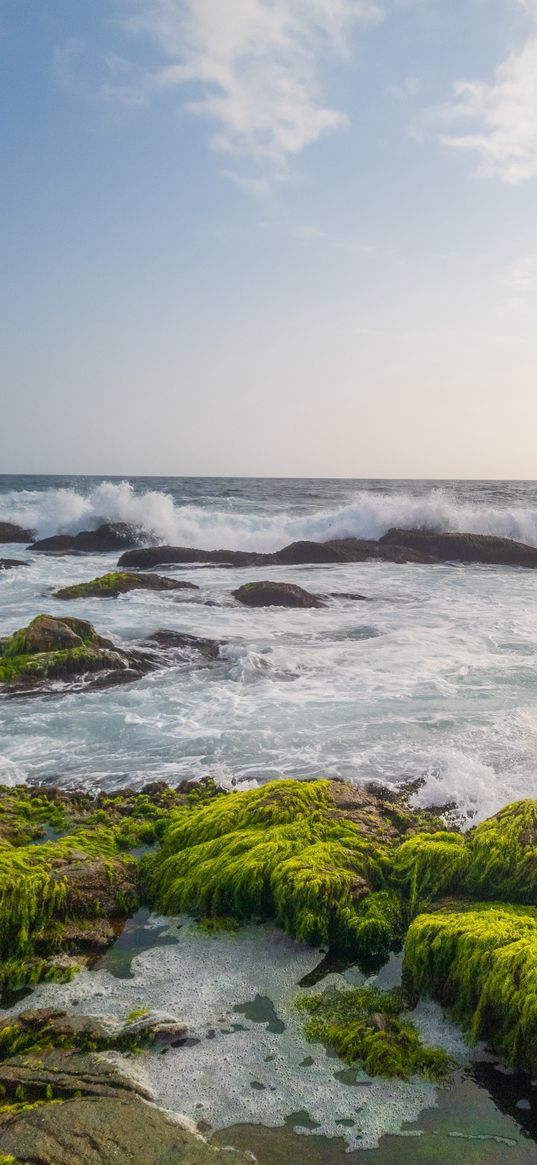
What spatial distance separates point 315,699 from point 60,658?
365 centimetres

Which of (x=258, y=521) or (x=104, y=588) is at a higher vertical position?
(x=258, y=521)

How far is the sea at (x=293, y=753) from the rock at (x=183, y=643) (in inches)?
8.8

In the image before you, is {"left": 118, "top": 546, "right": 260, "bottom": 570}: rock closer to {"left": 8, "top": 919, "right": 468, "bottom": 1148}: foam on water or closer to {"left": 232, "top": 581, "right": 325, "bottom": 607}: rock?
{"left": 232, "top": 581, "right": 325, "bottom": 607}: rock

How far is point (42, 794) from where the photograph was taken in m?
6.01

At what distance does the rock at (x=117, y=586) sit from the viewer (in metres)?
16.1

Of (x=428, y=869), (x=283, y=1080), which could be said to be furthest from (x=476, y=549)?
(x=283, y=1080)

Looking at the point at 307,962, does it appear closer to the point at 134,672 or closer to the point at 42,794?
the point at 42,794

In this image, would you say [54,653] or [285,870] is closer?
[285,870]

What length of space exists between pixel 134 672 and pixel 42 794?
13.5 feet

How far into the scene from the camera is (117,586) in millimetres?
16469

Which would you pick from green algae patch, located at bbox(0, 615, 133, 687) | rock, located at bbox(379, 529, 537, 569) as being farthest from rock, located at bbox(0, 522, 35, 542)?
green algae patch, located at bbox(0, 615, 133, 687)

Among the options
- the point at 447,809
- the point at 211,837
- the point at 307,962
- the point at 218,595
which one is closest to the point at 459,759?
the point at 447,809

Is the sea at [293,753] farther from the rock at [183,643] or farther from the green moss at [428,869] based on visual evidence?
the green moss at [428,869]

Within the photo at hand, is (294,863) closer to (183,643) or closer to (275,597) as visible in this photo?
(183,643)
